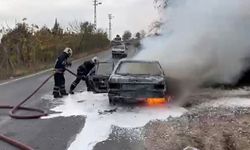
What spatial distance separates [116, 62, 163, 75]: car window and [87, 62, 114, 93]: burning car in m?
1.40

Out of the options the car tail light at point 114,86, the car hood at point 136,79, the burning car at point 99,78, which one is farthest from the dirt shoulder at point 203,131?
the burning car at point 99,78

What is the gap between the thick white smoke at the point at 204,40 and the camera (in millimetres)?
18405

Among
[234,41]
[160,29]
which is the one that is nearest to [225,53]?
[234,41]

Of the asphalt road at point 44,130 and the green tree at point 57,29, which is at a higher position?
the green tree at point 57,29

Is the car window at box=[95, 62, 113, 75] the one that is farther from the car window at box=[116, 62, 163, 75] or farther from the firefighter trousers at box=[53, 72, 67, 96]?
the car window at box=[116, 62, 163, 75]

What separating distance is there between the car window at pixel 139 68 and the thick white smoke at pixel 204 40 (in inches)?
107

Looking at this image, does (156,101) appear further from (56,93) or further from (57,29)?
(57,29)

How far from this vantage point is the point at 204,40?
61.0 ft

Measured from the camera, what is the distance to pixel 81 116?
41.8 ft

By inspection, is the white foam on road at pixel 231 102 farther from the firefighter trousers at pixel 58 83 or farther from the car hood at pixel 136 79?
the firefighter trousers at pixel 58 83

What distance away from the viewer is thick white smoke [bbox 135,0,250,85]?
18.4m

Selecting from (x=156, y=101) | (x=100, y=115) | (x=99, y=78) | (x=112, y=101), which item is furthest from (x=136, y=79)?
(x=99, y=78)

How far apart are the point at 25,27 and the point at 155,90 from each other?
29.5 m

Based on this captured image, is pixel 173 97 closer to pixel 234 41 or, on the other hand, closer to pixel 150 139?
pixel 234 41
